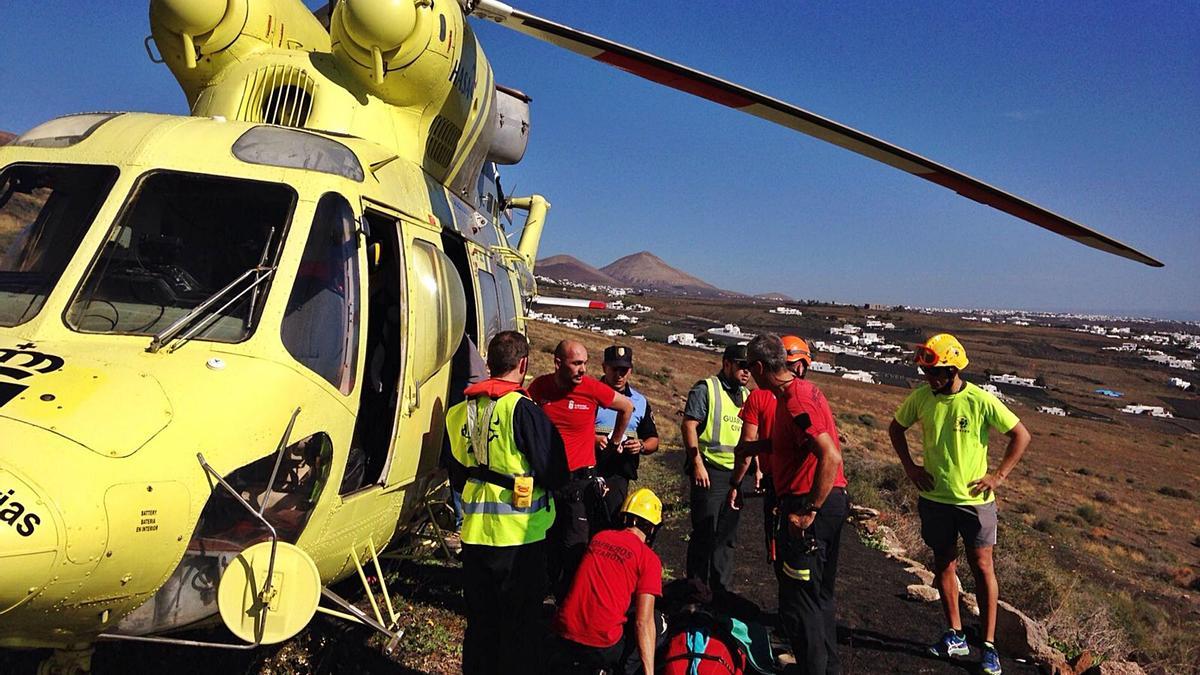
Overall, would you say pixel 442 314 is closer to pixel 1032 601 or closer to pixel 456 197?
pixel 456 197

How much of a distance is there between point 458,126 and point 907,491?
10460 millimetres

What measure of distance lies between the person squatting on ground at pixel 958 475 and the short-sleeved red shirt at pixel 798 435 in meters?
1.11

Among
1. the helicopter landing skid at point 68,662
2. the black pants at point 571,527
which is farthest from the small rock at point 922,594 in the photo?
the helicopter landing skid at point 68,662

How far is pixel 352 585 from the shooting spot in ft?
18.4

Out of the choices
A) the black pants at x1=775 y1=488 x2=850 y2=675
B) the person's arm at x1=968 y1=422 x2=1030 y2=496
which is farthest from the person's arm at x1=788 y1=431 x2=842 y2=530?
the person's arm at x1=968 y1=422 x2=1030 y2=496

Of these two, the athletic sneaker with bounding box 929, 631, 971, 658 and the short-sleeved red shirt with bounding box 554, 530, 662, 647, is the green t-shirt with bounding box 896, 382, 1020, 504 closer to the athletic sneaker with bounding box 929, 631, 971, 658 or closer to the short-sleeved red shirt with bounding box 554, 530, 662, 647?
the athletic sneaker with bounding box 929, 631, 971, 658

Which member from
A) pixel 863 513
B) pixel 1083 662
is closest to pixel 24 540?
pixel 1083 662

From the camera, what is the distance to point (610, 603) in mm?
3758

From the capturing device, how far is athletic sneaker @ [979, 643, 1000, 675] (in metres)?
4.99

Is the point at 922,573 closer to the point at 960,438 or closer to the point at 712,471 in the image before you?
the point at 960,438

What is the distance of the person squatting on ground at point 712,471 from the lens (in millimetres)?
5641

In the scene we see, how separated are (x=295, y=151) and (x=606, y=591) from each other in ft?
9.01

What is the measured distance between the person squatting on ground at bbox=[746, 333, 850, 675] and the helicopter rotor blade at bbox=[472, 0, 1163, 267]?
1.66 m

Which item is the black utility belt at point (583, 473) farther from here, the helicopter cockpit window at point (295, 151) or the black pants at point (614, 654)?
the helicopter cockpit window at point (295, 151)
